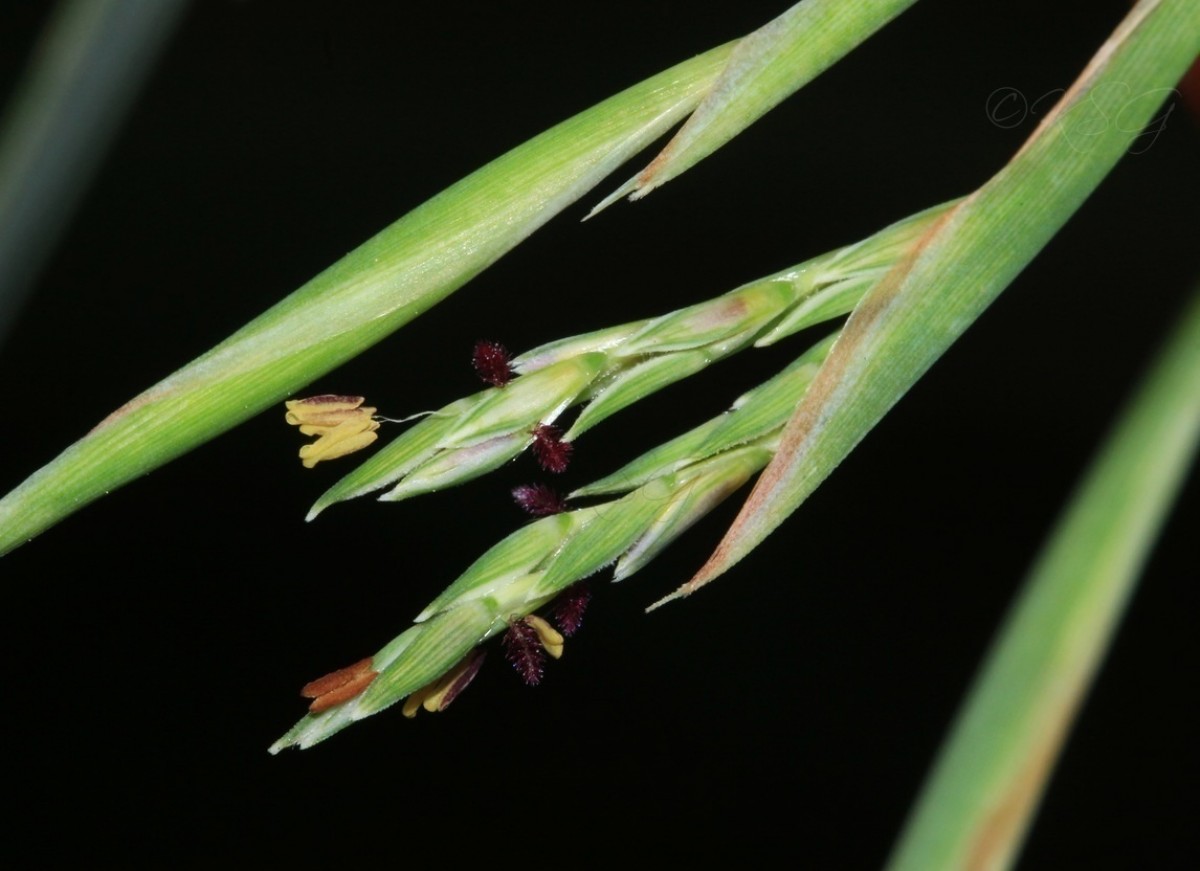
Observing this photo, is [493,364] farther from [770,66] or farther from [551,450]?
[770,66]

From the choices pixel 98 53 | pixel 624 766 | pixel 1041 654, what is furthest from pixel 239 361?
pixel 624 766

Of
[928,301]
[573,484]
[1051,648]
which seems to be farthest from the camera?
[573,484]

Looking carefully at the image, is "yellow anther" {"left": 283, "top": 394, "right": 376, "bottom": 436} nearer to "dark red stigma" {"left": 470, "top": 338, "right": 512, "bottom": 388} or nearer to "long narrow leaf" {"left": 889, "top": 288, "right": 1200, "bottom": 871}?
"dark red stigma" {"left": 470, "top": 338, "right": 512, "bottom": 388}

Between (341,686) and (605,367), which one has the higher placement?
(605,367)

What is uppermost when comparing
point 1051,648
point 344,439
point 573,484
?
point 573,484

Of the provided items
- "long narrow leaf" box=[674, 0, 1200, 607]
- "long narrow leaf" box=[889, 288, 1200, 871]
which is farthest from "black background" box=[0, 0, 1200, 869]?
"long narrow leaf" box=[889, 288, 1200, 871]

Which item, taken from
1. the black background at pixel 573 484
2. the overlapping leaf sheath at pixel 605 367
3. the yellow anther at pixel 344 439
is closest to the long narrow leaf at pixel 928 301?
the overlapping leaf sheath at pixel 605 367

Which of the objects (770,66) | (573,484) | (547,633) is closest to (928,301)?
(770,66)

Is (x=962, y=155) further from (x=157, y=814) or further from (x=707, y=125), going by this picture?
(x=157, y=814)
